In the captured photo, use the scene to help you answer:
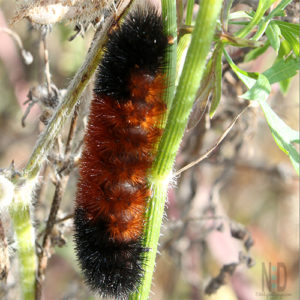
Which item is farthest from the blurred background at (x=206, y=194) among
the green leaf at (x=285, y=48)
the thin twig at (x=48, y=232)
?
the green leaf at (x=285, y=48)

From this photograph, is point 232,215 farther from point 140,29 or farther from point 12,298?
point 140,29

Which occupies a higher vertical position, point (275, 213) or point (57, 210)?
point (275, 213)

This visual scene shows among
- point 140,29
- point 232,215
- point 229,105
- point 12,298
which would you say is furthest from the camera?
point 232,215

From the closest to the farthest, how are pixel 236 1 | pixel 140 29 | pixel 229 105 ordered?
pixel 140 29, pixel 236 1, pixel 229 105

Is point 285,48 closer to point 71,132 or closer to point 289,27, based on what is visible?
point 289,27

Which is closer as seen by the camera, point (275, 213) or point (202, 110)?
point (202, 110)

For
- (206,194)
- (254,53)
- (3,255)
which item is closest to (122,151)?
(3,255)

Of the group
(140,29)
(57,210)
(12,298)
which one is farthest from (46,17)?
(12,298)
